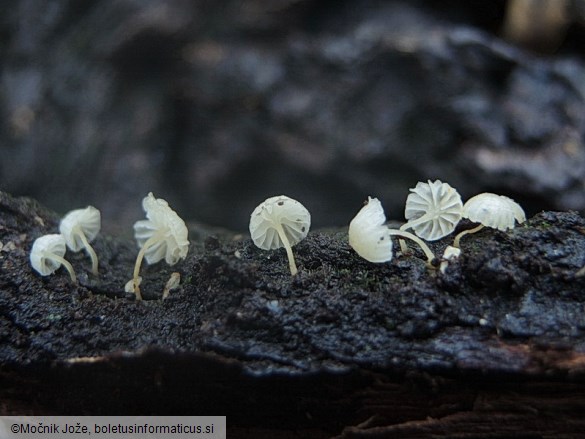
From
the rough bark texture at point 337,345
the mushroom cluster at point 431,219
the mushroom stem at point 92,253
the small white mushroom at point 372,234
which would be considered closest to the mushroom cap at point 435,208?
the mushroom cluster at point 431,219

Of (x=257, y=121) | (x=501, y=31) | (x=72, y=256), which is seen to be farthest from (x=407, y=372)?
(x=501, y=31)

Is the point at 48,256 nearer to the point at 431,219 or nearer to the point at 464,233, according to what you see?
the point at 431,219

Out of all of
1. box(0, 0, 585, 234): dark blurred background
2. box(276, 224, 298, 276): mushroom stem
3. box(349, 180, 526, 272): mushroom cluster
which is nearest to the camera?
box(349, 180, 526, 272): mushroom cluster

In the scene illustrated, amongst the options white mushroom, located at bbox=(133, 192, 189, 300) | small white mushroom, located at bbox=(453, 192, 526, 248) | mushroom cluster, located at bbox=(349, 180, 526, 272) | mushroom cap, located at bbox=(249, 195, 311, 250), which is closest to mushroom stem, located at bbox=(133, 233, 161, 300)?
white mushroom, located at bbox=(133, 192, 189, 300)

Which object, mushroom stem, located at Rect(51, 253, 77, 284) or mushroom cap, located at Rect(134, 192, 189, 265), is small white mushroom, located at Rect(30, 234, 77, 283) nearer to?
mushroom stem, located at Rect(51, 253, 77, 284)

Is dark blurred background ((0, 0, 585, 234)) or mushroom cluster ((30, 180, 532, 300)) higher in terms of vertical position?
dark blurred background ((0, 0, 585, 234))
